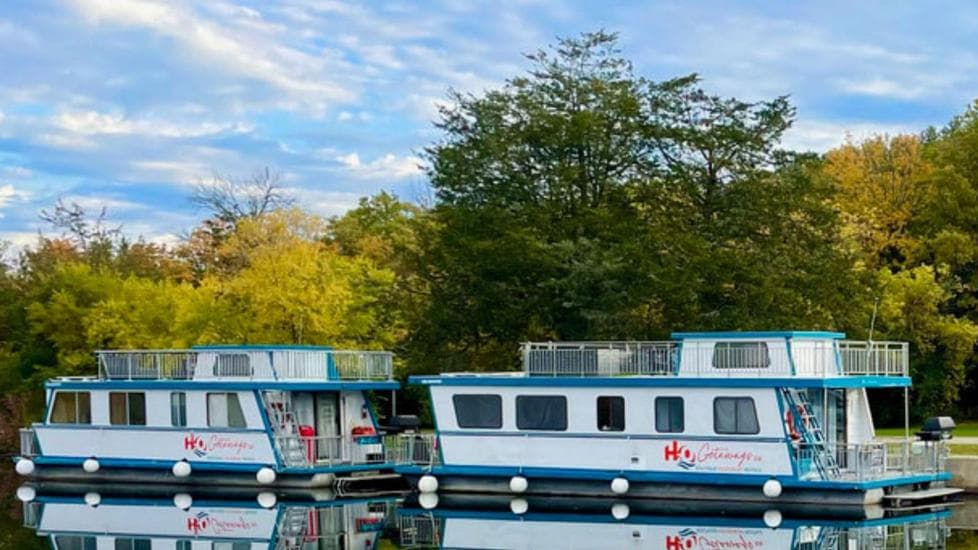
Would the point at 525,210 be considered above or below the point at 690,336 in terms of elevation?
above

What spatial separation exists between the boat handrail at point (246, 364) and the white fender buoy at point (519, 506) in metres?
7.25

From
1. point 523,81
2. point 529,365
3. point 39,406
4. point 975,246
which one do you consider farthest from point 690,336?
point 39,406

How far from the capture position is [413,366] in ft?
157

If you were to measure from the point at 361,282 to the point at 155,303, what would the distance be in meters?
7.72

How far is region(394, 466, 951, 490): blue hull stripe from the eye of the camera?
3180 cm

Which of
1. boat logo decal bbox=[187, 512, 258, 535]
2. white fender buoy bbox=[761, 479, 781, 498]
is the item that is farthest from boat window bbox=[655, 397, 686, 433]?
boat logo decal bbox=[187, 512, 258, 535]

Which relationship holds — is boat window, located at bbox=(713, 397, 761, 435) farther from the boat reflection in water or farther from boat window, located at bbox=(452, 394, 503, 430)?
boat window, located at bbox=(452, 394, 503, 430)

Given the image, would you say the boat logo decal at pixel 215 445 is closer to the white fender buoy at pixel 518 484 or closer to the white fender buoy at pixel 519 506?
the white fender buoy at pixel 518 484

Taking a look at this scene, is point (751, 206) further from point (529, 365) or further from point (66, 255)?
point (66, 255)

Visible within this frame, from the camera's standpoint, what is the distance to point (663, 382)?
33719 mm

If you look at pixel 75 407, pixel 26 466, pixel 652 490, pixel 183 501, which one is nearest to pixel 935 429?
pixel 652 490

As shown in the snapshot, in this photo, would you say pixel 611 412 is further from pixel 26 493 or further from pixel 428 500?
pixel 26 493

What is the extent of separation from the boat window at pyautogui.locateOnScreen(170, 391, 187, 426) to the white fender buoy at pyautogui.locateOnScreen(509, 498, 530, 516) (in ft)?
33.3

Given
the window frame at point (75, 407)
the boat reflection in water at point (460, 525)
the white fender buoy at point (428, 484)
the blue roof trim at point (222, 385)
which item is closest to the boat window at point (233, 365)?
the blue roof trim at point (222, 385)
